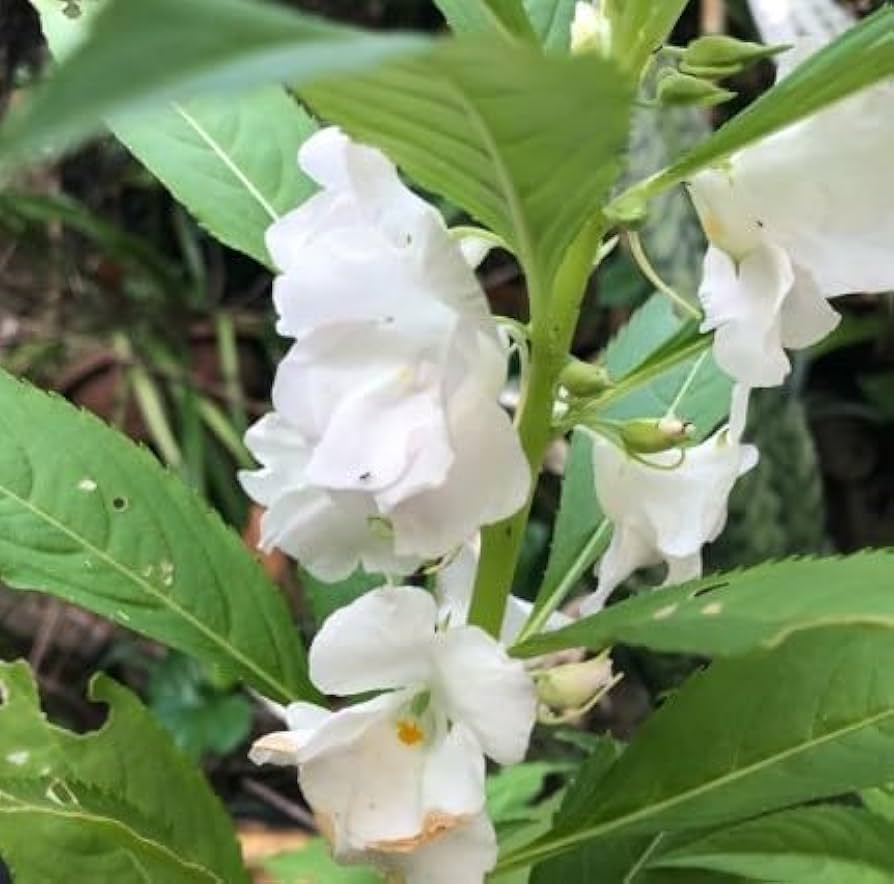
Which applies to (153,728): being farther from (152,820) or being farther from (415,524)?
(415,524)

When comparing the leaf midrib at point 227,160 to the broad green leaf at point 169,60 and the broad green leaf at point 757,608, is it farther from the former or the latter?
the broad green leaf at point 169,60


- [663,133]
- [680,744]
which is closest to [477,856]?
[680,744]

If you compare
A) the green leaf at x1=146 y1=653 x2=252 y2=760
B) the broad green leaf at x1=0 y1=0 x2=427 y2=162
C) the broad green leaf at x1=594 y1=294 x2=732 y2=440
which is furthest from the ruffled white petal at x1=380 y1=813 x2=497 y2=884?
the green leaf at x1=146 y1=653 x2=252 y2=760

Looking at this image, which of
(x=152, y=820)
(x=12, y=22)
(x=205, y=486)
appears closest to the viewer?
(x=152, y=820)

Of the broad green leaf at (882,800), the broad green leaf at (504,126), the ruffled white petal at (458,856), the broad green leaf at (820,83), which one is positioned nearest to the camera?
the broad green leaf at (504,126)

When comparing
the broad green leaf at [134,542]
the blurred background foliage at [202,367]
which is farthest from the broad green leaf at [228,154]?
the blurred background foliage at [202,367]

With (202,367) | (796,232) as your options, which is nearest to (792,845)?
(796,232)
